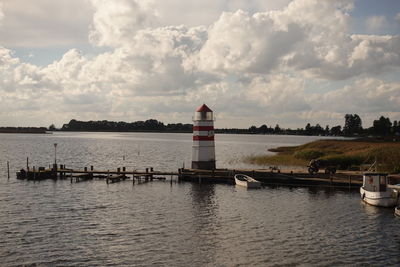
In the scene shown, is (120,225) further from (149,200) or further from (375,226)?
(375,226)

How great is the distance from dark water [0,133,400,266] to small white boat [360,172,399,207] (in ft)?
3.51

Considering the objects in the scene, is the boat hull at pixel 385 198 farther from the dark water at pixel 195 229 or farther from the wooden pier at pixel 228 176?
the wooden pier at pixel 228 176

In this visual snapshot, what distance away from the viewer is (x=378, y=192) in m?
42.9

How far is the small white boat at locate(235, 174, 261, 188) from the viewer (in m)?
54.3

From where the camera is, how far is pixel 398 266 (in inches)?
1033

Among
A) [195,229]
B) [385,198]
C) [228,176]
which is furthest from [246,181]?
[195,229]

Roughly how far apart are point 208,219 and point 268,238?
7322 millimetres

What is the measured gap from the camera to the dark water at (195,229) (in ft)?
89.2

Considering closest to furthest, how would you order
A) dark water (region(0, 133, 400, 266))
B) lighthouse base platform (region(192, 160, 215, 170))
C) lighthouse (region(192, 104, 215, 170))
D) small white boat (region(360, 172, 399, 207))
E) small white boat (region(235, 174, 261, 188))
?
dark water (region(0, 133, 400, 266)) → small white boat (region(360, 172, 399, 207)) → small white boat (region(235, 174, 261, 188)) → lighthouse (region(192, 104, 215, 170)) → lighthouse base platform (region(192, 160, 215, 170))

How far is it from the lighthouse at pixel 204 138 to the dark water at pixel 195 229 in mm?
8966

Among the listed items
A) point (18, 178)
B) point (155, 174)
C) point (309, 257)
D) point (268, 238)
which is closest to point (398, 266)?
point (309, 257)

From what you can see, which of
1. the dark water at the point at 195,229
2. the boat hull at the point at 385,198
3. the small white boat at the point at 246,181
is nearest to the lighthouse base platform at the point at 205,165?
the small white boat at the point at 246,181

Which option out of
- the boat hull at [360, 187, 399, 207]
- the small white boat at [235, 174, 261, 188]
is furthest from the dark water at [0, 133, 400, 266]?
the small white boat at [235, 174, 261, 188]

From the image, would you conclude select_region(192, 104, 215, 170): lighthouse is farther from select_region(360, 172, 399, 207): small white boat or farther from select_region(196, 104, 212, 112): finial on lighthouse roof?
select_region(360, 172, 399, 207): small white boat
